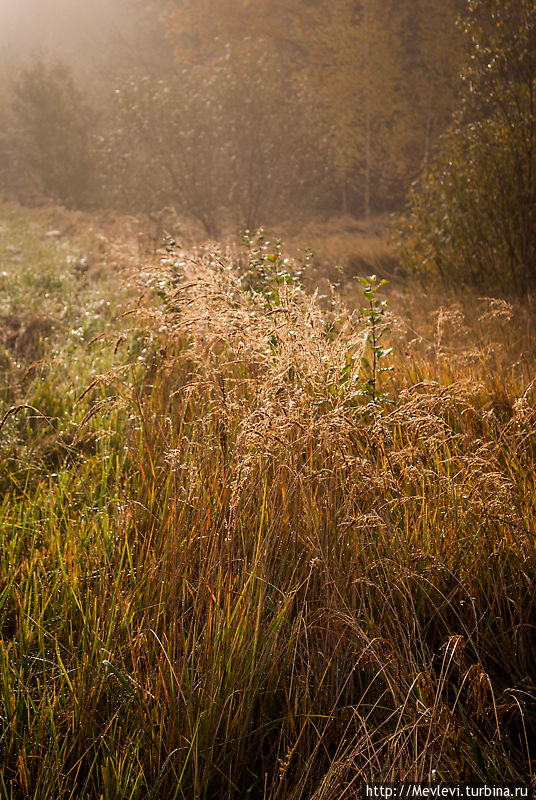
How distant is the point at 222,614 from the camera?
138 cm

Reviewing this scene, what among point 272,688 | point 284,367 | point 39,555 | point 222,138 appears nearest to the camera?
point 272,688

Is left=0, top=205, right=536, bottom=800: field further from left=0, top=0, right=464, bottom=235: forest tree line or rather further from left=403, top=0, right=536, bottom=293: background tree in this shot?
left=0, top=0, right=464, bottom=235: forest tree line

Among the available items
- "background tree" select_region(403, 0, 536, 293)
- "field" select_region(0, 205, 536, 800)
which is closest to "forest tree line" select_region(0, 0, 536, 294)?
"background tree" select_region(403, 0, 536, 293)

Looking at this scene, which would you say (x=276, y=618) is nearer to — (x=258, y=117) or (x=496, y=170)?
(x=496, y=170)

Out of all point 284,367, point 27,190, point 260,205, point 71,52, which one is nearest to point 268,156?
point 260,205

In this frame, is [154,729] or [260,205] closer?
[154,729]

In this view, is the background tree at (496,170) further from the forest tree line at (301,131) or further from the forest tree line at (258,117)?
the forest tree line at (258,117)

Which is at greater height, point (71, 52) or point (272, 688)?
point (71, 52)

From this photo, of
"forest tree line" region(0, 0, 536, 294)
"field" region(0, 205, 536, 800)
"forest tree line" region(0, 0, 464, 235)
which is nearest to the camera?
"field" region(0, 205, 536, 800)

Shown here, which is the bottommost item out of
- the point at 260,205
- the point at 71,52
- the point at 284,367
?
Answer: the point at 284,367

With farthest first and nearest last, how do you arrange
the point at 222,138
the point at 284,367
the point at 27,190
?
the point at 27,190
the point at 222,138
the point at 284,367

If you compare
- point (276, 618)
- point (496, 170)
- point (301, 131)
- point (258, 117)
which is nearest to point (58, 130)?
point (258, 117)

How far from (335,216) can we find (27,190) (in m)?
9.34

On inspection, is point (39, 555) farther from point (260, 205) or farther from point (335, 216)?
point (335, 216)
